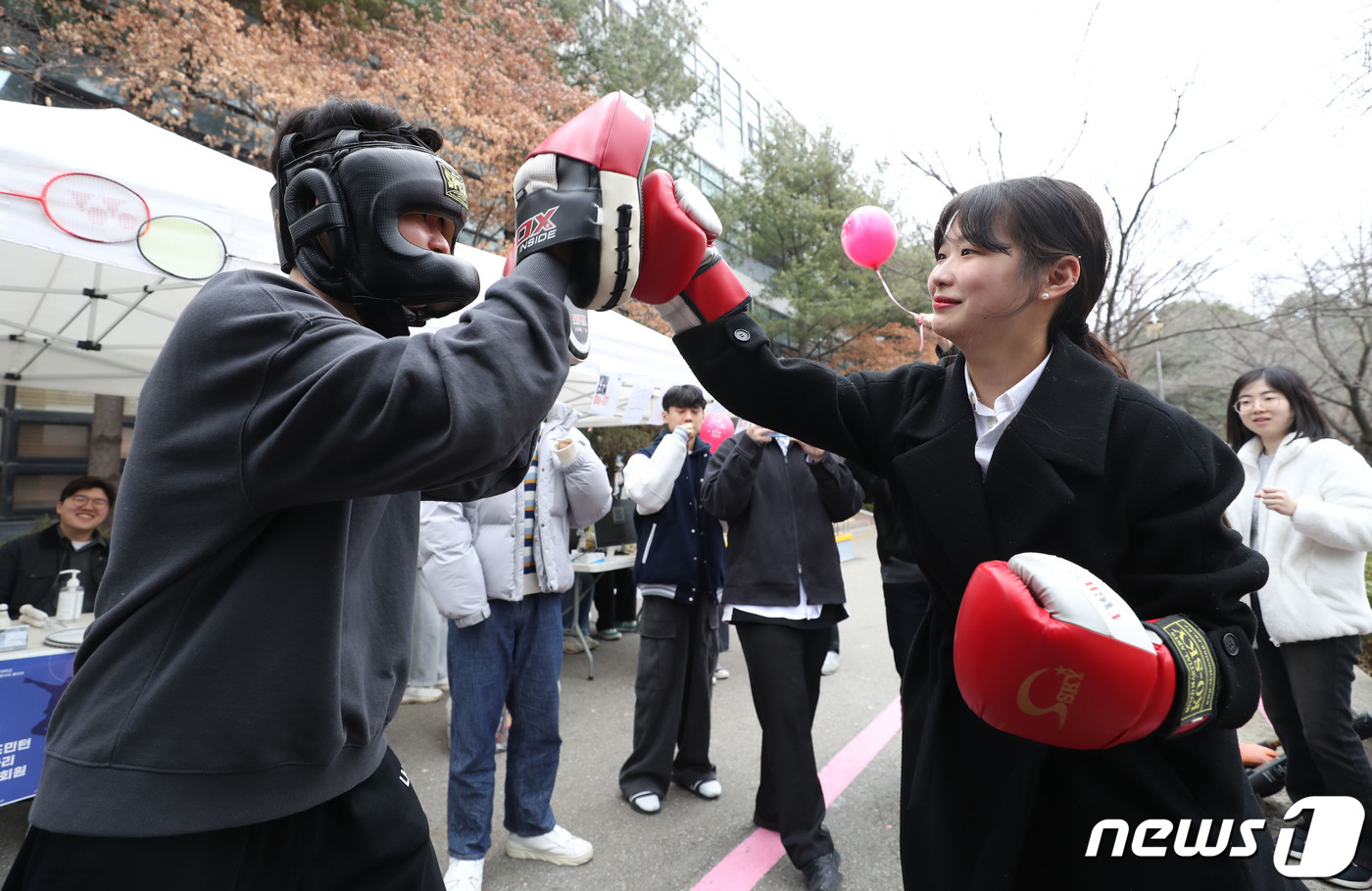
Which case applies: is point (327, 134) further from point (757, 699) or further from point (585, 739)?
point (585, 739)

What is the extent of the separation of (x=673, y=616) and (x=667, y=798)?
2.96ft

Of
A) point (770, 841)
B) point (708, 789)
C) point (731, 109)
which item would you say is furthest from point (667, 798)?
point (731, 109)

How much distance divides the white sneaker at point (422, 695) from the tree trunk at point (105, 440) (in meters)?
4.57

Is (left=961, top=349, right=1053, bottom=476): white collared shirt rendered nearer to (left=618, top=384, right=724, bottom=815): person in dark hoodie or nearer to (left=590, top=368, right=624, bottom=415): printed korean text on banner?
(left=618, top=384, right=724, bottom=815): person in dark hoodie

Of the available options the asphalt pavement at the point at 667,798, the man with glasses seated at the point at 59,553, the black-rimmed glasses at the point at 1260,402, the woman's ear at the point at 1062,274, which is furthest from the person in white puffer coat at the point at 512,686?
the black-rimmed glasses at the point at 1260,402

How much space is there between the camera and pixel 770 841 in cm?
329

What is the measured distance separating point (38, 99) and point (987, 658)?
1091 cm

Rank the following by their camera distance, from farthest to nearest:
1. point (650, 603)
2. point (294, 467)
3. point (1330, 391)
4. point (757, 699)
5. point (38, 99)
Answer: point (1330, 391), point (38, 99), point (650, 603), point (757, 699), point (294, 467)

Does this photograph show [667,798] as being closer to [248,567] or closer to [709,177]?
[248,567]

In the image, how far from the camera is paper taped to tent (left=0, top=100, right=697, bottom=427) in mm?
2900

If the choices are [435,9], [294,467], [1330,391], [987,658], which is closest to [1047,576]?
[987,658]

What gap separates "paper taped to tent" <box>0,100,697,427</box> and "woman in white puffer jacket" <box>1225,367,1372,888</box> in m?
3.97

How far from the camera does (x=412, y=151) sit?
1323 millimetres

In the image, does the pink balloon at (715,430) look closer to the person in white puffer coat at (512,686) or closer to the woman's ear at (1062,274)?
the person in white puffer coat at (512,686)
